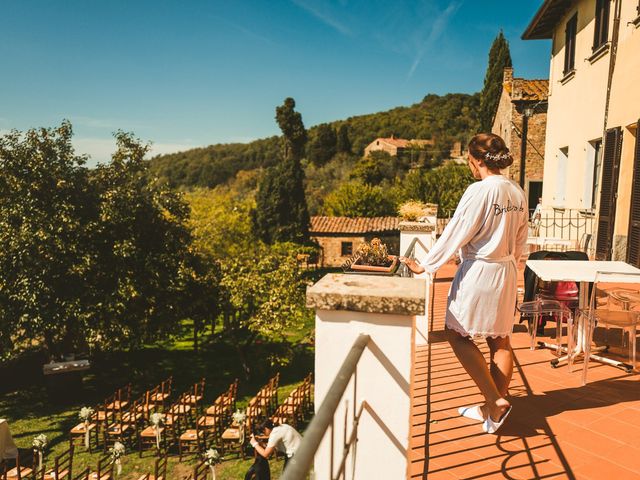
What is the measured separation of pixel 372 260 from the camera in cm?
321

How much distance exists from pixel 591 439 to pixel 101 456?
9723 mm

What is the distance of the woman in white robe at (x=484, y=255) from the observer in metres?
2.81

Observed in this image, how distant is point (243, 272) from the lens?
15391 millimetres

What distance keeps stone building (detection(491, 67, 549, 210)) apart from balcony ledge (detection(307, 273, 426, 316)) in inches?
783

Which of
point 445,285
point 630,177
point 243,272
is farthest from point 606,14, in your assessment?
point 243,272

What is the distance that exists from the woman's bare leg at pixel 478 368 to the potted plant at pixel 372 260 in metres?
0.59

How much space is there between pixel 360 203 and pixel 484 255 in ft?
114

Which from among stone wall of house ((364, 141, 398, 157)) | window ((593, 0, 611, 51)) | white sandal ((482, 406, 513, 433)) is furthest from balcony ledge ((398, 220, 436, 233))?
stone wall of house ((364, 141, 398, 157))

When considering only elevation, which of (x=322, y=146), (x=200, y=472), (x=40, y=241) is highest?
(x=322, y=146)

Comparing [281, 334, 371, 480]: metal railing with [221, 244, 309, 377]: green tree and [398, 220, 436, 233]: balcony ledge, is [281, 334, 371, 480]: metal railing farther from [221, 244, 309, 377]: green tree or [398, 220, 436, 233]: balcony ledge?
[221, 244, 309, 377]: green tree

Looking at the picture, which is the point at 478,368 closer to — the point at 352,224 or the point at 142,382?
the point at 142,382

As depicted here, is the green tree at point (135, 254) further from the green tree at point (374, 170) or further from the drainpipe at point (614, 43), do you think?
the green tree at point (374, 170)

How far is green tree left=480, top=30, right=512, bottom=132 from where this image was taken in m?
31.8

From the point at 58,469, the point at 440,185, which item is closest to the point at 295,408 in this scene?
the point at 58,469
